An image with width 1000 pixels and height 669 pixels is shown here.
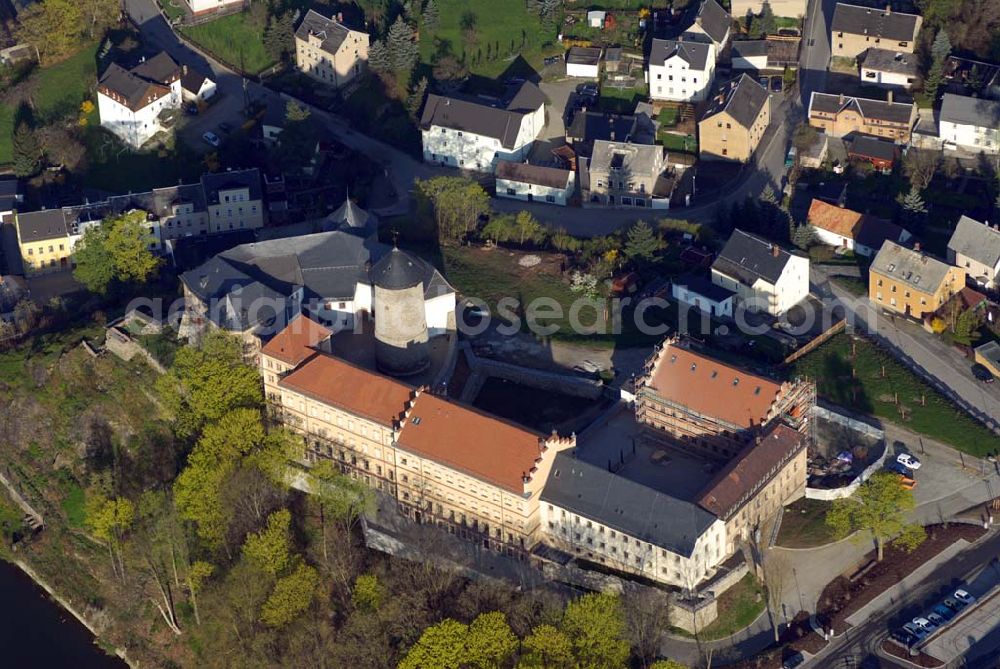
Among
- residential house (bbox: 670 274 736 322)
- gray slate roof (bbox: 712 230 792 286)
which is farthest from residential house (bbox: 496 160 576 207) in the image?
gray slate roof (bbox: 712 230 792 286)

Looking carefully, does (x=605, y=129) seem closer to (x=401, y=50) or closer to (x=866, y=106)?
(x=866, y=106)

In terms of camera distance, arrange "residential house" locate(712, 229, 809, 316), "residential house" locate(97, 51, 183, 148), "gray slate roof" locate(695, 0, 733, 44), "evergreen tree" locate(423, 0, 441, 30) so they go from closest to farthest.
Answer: "residential house" locate(712, 229, 809, 316)
"gray slate roof" locate(695, 0, 733, 44)
"residential house" locate(97, 51, 183, 148)
"evergreen tree" locate(423, 0, 441, 30)

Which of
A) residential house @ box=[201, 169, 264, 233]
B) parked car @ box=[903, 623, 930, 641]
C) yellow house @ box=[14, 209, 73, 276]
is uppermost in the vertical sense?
parked car @ box=[903, 623, 930, 641]

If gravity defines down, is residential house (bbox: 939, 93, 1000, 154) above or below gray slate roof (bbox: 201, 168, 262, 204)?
above

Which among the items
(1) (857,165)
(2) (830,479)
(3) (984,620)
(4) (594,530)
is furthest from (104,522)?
(1) (857,165)

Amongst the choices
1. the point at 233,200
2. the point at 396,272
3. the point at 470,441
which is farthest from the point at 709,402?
the point at 233,200

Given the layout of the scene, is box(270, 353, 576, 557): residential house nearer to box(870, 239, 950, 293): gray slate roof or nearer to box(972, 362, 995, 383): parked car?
box(972, 362, 995, 383): parked car

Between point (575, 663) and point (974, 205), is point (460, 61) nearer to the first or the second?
point (974, 205)
